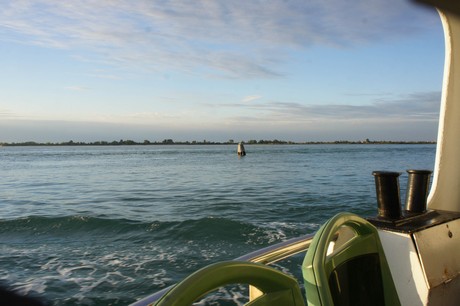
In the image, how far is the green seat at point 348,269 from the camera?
4.72 ft

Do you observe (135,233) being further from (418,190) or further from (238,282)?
(238,282)

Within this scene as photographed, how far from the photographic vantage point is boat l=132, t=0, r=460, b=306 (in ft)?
3.82

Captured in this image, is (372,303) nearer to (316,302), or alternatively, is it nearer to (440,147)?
(316,302)

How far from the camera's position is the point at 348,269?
174 centimetres

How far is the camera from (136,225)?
37.9ft

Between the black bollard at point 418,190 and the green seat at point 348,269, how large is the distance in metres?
1.20

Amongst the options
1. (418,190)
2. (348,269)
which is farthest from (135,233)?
(348,269)

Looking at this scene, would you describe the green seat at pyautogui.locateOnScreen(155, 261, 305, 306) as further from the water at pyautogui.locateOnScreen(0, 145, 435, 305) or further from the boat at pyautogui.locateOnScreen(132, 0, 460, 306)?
the water at pyautogui.locateOnScreen(0, 145, 435, 305)

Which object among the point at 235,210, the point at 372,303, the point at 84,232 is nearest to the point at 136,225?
the point at 84,232

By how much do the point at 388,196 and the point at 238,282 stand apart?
1.87m

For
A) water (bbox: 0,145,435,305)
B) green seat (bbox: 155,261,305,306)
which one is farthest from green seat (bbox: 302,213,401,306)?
water (bbox: 0,145,435,305)

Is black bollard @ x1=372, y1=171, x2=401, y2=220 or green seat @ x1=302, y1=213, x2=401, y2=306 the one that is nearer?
green seat @ x1=302, y1=213, x2=401, y2=306

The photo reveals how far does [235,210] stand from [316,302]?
12425 mm

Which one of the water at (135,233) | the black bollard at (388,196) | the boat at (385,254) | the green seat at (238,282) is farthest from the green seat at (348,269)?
the water at (135,233)
